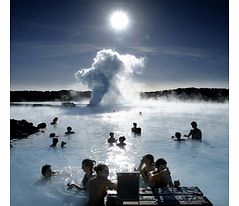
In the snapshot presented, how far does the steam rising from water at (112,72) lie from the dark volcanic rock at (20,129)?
1.94m

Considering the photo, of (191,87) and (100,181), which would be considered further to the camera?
(191,87)

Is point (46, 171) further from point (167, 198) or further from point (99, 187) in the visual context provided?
point (167, 198)

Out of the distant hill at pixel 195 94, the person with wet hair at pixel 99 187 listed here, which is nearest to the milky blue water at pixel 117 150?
the distant hill at pixel 195 94

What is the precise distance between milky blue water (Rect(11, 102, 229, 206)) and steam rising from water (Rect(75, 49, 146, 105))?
100 centimetres

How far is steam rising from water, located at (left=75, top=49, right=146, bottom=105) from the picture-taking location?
5426 mm

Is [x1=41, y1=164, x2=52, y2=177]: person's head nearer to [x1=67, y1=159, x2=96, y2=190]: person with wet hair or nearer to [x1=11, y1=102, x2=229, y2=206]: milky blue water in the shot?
[x1=11, y1=102, x2=229, y2=206]: milky blue water

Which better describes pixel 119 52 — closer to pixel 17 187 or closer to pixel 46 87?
pixel 46 87

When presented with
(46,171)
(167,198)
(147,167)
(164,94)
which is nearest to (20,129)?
(164,94)

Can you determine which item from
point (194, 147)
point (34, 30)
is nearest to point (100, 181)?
point (34, 30)

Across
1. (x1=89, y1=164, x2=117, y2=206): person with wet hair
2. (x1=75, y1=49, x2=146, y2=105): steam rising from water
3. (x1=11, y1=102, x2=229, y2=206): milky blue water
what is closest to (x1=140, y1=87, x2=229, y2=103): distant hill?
(x1=11, y1=102, x2=229, y2=206): milky blue water

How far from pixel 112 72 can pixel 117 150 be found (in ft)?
4.60

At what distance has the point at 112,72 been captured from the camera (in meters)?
6.46
